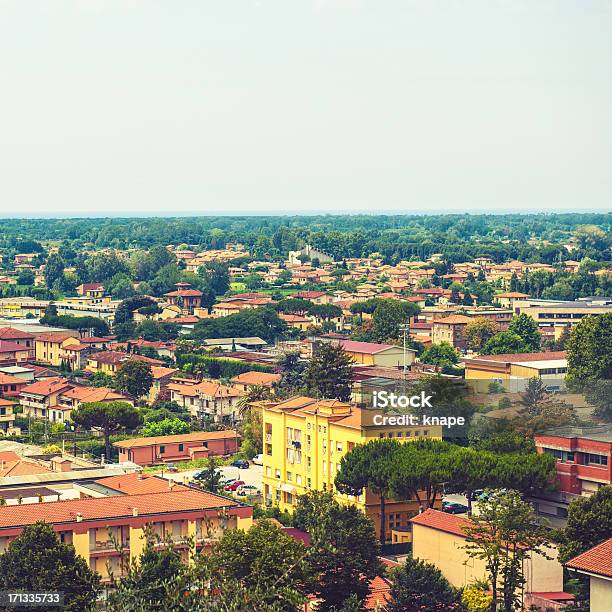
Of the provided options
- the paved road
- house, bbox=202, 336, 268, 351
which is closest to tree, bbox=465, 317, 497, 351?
house, bbox=202, 336, 268, 351

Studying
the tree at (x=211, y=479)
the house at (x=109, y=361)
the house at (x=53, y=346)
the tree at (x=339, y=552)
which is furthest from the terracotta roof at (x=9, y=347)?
the tree at (x=339, y=552)

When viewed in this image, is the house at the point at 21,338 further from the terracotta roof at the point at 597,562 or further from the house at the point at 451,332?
the terracotta roof at the point at 597,562

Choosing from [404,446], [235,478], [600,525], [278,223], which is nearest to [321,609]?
[600,525]

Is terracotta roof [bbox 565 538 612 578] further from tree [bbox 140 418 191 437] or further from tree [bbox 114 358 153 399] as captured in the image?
tree [bbox 114 358 153 399]

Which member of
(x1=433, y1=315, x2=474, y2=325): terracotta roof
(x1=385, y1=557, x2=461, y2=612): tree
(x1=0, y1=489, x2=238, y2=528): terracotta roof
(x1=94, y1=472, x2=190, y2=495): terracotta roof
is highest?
(x1=0, y1=489, x2=238, y2=528): terracotta roof

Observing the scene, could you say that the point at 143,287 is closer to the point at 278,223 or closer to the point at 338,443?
the point at 338,443

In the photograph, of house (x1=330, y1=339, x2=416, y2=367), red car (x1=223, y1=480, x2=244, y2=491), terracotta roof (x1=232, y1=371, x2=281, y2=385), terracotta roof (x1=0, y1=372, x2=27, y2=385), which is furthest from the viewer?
house (x1=330, y1=339, x2=416, y2=367)
